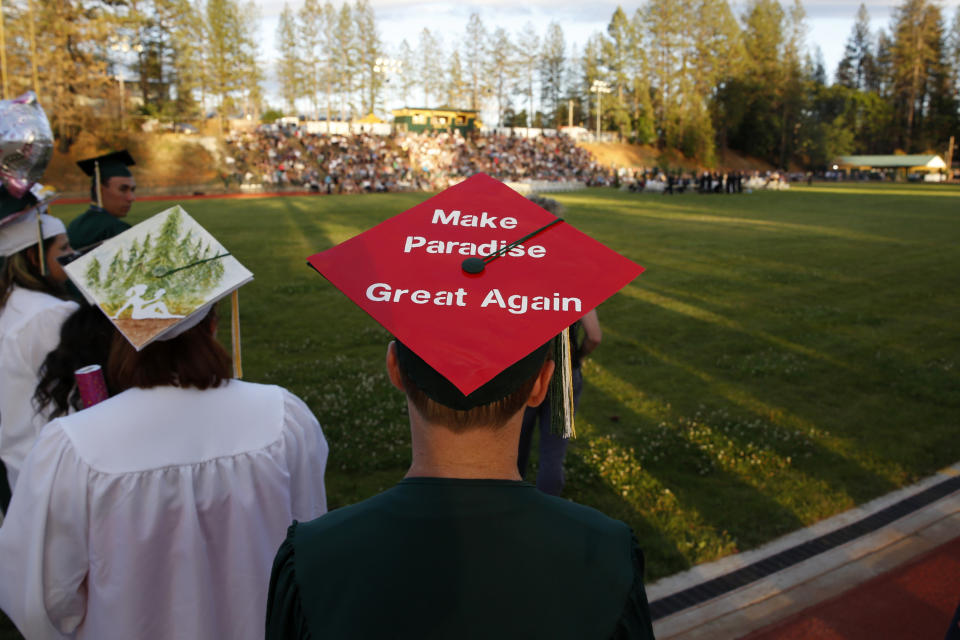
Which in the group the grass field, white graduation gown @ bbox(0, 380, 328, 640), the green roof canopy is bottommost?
the grass field

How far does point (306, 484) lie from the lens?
2.49m

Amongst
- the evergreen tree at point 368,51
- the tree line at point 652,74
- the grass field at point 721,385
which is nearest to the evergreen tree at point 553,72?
the tree line at point 652,74

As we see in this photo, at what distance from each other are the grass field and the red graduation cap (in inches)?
122

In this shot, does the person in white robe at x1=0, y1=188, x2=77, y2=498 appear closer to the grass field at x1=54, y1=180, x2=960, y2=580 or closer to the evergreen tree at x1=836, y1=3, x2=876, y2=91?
the grass field at x1=54, y1=180, x2=960, y2=580

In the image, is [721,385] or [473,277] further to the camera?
[721,385]

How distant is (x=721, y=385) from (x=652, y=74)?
8502 cm

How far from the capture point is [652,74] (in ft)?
274

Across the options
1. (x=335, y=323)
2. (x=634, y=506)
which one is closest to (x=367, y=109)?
(x=335, y=323)

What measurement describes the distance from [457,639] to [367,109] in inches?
3593

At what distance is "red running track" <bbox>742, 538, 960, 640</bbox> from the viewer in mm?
3596

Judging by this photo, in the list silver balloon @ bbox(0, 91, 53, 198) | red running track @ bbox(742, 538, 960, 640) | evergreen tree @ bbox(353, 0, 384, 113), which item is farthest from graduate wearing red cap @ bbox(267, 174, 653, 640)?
evergreen tree @ bbox(353, 0, 384, 113)

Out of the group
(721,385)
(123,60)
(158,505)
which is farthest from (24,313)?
(123,60)

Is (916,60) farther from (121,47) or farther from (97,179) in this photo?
(97,179)

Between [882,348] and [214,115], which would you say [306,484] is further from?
[214,115]
